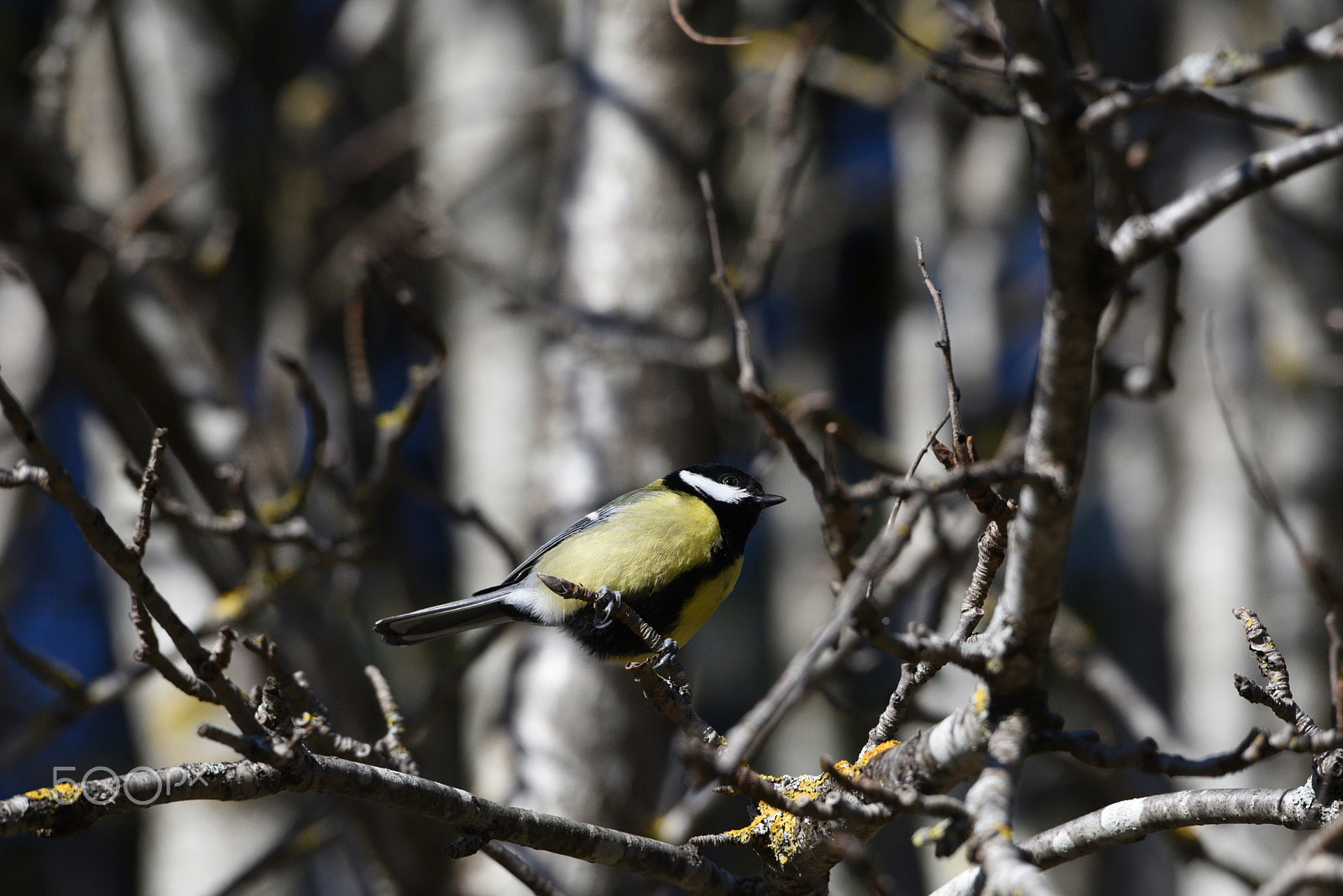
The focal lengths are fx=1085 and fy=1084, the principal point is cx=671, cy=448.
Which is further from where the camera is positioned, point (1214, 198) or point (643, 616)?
point (643, 616)

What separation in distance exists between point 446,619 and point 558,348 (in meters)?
1.19

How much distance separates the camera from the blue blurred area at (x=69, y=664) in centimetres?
673

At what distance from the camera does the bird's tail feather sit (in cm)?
252

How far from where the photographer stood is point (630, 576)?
2658 mm

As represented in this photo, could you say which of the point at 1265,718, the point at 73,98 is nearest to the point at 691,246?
the point at 73,98

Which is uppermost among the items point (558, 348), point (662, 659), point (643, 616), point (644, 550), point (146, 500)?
point (558, 348)

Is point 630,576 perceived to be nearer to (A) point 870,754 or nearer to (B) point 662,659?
(B) point 662,659

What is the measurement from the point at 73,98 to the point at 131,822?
15.1 ft

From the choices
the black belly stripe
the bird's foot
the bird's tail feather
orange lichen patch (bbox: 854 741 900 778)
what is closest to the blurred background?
the bird's tail feather

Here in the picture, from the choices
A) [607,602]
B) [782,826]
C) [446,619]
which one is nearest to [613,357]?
[446,619]

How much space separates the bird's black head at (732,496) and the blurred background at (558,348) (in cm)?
28

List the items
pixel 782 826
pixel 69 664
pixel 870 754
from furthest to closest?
pixel 69 664, pixel 782 826, pixel 870 754
